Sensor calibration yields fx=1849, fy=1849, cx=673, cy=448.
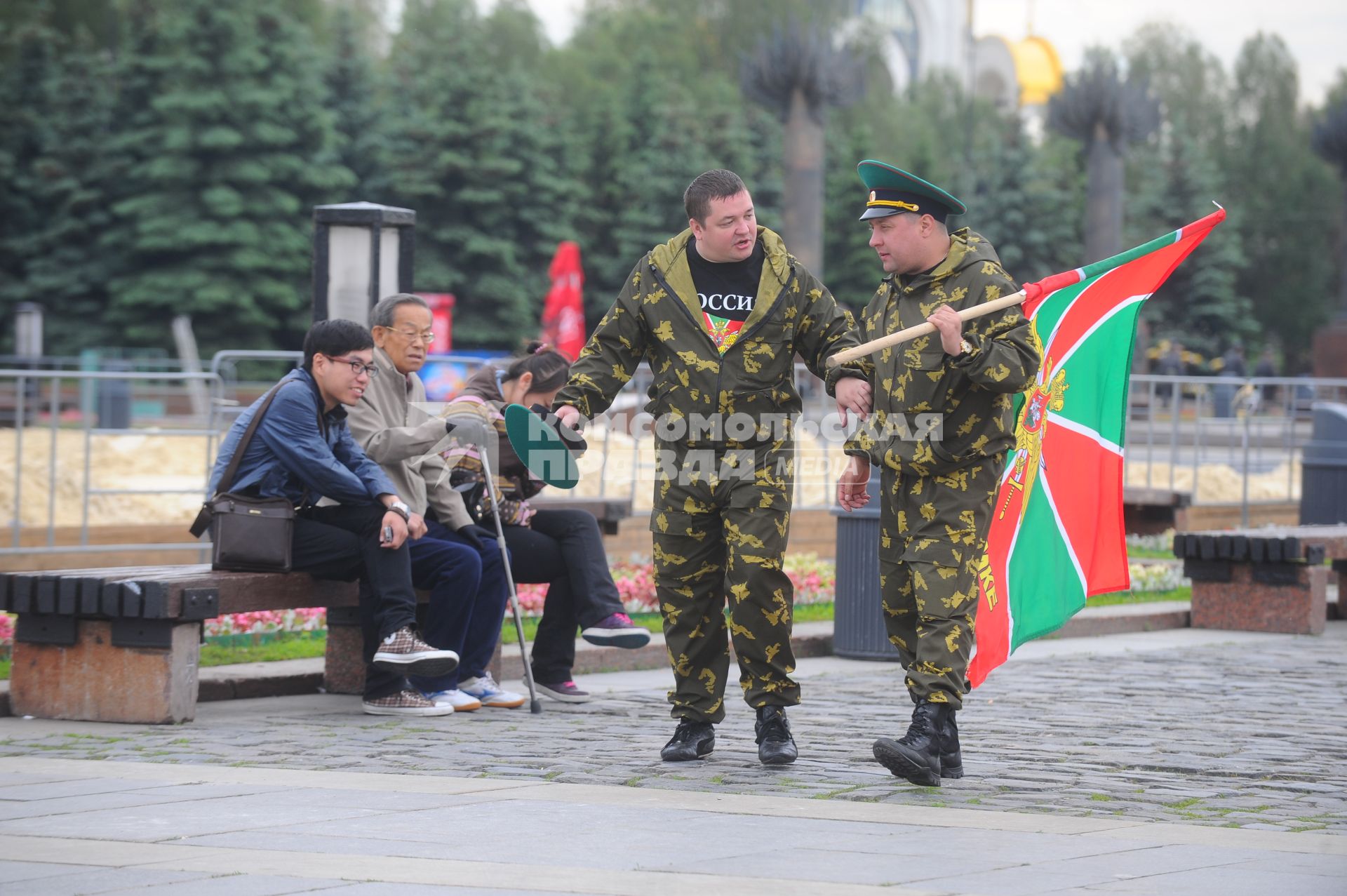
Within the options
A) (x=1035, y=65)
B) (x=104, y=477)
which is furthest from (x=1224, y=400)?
(x=1035, y=65)

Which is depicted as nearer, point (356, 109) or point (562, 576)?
point (562, 576)

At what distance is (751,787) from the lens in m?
5.61

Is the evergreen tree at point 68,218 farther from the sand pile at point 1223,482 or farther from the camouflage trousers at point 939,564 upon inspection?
the camouflage trousers at point 939,564

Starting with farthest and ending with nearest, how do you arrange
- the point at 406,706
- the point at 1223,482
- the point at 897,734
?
1. the point at 1223,482
2. the point at 406,706
3. the point at 897,734

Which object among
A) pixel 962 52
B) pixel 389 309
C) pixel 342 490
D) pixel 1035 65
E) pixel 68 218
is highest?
pixel 962 52

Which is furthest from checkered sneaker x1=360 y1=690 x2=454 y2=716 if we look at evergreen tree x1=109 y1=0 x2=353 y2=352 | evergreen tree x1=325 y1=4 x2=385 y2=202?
evergreen tree x1=325 y1=4 x2=385 y2=202

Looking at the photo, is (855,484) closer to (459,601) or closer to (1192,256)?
(459,601)

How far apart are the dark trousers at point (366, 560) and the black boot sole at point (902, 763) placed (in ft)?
7.51

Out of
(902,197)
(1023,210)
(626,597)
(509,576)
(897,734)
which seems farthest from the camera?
(1023,210)

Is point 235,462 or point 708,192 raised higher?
point 708,192

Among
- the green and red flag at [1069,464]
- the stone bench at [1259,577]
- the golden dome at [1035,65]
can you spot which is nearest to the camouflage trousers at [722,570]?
the green and red flag at [1069,464]

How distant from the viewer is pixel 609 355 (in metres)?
6.21

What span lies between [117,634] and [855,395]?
2.99 meters

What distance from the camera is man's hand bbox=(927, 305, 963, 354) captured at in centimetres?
549
